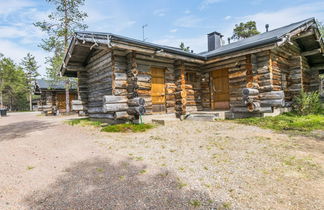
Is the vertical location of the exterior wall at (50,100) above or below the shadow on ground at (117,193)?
above

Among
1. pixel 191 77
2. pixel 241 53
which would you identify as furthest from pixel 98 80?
pixel 241 53

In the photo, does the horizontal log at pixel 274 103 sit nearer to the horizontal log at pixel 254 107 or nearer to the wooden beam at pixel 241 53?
the horizontal log at pixel 254 107

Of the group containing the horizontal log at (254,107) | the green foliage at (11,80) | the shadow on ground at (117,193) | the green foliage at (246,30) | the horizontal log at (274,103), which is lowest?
the shadow on ground at (117,193)

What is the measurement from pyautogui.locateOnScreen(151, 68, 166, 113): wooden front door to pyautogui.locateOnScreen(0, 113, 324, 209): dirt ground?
4.24 m

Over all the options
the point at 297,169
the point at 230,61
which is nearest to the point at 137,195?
the point at 297,169

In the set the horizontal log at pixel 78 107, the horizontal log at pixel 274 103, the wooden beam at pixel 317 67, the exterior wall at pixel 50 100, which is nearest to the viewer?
the horizontal log at pixel 274 103

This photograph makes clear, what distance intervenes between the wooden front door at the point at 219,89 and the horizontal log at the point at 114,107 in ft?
18.6

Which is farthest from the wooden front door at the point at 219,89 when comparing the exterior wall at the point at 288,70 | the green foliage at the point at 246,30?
the green foliage at the point at 246,30

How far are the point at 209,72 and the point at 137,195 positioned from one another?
970 cm

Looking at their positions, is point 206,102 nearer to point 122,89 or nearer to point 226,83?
point 226,83

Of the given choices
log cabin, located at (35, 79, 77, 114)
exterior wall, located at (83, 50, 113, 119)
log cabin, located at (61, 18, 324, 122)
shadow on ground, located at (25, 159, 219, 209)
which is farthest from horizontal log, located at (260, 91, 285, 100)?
log cabin, located at (35, 79, 77, 114)

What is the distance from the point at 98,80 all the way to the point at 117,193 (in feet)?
26.2

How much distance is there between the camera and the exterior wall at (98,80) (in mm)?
8312

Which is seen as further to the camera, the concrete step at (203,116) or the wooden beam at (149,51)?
the concrete step at (203,116)
